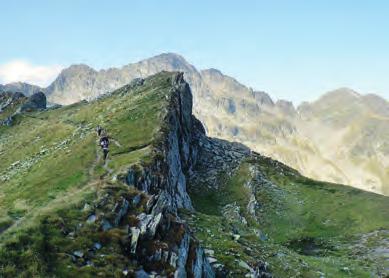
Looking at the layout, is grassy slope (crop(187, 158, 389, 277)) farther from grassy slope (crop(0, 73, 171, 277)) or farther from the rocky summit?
grassy slope (crop(0, 73, 171, 277))

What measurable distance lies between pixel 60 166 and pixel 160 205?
37739mm

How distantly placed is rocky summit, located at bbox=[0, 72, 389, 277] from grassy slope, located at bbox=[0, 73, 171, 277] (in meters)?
0.13

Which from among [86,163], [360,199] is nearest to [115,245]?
[86,163]

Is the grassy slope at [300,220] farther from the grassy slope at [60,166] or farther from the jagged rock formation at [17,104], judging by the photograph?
the jagged rock formation at [17,104]

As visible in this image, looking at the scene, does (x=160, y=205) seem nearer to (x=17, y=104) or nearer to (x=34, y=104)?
(x=34, y=104)

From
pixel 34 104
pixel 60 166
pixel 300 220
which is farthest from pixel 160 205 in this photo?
pixel 34 104

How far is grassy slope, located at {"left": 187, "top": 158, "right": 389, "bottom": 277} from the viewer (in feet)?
182

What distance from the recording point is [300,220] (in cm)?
8850

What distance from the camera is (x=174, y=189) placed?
72812 millimetres

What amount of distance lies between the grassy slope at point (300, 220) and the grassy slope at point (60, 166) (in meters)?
15.9

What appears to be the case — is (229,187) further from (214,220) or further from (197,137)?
(214,220)

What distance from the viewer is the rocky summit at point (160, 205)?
29969 mm

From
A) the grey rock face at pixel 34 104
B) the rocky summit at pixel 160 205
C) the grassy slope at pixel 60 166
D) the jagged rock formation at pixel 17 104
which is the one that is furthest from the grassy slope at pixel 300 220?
the grey rock face at pixel 34 104

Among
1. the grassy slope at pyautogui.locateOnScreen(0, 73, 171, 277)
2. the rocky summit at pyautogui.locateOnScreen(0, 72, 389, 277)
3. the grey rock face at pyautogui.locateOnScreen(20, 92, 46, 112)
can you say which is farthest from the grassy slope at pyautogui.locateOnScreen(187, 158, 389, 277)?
the grey rock face at pyautogui.locateOnScreen(20, 92, 46, 112)
